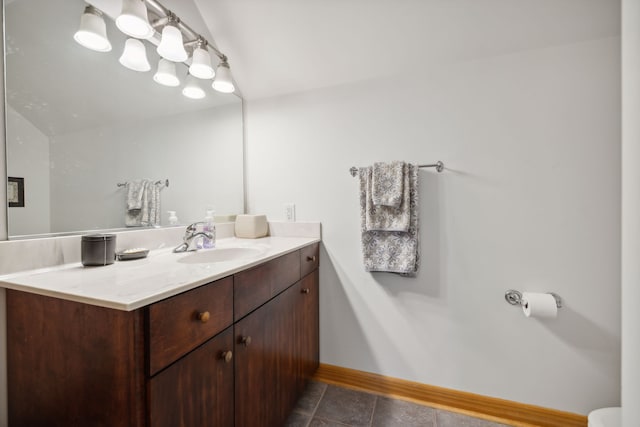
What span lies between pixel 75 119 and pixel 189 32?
0.68 meters

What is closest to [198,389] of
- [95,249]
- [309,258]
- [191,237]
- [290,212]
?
[95,249]

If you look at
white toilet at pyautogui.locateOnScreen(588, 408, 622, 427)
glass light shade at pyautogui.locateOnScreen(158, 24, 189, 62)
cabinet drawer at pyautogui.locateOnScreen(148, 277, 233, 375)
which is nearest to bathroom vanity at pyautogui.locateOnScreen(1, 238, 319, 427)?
cabinet drawer at pyautogui.locateOnScreen(148, 277, 233, 375)

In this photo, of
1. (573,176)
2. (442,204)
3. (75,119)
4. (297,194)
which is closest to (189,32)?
(75,119)

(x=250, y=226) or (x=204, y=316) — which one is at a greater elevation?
(x=250, y=226)

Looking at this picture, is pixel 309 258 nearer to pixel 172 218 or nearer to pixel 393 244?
pixel 393 244

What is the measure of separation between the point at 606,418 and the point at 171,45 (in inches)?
96.2

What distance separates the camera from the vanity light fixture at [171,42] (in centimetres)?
113

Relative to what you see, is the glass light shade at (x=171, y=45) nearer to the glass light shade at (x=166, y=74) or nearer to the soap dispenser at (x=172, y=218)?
the glass light shade at (x=166, y=74)

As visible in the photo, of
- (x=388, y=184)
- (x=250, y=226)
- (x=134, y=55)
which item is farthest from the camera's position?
(x=250, y=226)

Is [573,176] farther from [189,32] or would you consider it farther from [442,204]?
[189,32]

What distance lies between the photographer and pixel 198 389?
69cm

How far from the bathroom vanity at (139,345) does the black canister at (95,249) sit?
42 millimetres

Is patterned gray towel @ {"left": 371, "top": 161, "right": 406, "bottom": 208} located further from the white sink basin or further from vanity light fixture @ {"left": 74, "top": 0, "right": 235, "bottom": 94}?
vanity light fixture @ {"left": 74, "top": 0, "right": 235, "bottom": 94}

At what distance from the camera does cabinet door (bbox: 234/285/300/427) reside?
0.87m
